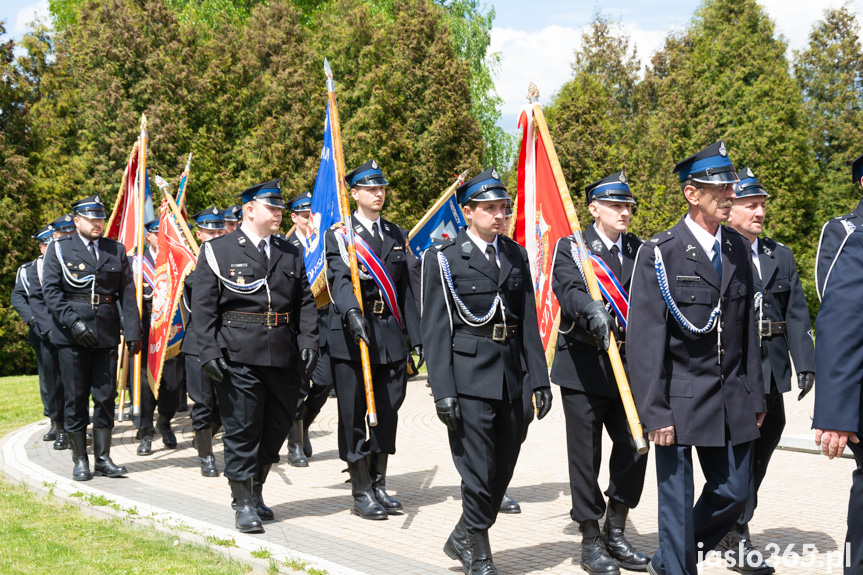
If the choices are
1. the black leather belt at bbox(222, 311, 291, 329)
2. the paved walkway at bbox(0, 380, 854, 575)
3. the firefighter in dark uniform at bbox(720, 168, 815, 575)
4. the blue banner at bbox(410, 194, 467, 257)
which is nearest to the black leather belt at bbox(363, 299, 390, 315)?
the black leather belt at bbox(222, 311, 291, 329)

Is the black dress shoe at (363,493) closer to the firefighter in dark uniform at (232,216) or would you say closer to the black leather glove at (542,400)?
the black leather glove at (542,400)

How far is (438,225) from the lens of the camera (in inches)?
538

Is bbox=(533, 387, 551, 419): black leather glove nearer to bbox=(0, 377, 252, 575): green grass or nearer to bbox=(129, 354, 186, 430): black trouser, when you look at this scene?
bbox=(0, 377, 252, 575): green grass

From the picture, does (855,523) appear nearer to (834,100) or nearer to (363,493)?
(363,493)

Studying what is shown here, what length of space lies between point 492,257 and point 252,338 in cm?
211

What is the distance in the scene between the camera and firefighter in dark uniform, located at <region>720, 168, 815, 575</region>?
638cm

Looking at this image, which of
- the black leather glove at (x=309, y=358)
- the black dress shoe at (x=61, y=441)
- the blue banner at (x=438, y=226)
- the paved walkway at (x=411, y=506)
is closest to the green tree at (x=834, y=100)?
the blue banner at (x=438, y=226)

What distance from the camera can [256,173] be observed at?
33406 millimetres

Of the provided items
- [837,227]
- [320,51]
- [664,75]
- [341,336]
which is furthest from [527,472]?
[664,75]

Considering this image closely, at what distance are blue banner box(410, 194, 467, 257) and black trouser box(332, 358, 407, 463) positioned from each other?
576 cm

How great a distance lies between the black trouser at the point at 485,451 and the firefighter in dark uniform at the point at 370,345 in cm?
175

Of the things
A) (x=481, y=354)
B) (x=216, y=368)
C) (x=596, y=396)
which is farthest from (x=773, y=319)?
(x=216, y=368)

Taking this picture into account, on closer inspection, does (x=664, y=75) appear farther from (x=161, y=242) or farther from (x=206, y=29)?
(x=161, y=242)

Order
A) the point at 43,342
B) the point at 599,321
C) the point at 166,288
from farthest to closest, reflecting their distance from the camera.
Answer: the point at 43,342
the point at 166,288
the point at 599,321
